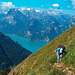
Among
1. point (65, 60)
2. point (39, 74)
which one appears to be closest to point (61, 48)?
point (65, 60)

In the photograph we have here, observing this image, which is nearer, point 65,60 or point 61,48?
point 65,60

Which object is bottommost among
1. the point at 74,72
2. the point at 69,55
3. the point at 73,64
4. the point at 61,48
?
the point at 74,72

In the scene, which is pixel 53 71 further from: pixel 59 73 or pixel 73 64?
pixel 73 64

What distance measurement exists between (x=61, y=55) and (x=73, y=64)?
130 inches

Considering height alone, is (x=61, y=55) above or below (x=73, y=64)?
above

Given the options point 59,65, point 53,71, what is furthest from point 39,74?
point 59,65

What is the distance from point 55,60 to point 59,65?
9.27ft

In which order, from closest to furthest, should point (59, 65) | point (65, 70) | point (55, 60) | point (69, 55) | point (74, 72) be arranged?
1. point (74, 72)
2. point (65, 70)
3. point (59, 65)
4. point (69, 55)
5. point (55, 60)

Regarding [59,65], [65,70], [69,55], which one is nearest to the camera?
[65,70]

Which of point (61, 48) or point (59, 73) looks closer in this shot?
point (59, 73)

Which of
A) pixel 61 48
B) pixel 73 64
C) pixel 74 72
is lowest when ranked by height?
pixel 74 72

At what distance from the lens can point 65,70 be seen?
51.3ft

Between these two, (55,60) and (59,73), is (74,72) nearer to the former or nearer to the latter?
(59,73)

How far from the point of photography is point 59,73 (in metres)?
15.2
